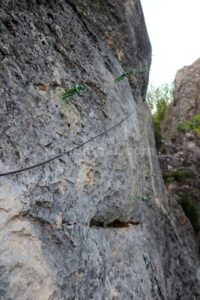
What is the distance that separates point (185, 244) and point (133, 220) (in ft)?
13.4

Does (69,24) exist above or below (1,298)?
above

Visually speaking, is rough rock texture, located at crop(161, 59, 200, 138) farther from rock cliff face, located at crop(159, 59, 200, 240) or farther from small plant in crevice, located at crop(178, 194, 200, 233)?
small plant in crevice, located at crop(178, 194, 200, 233)

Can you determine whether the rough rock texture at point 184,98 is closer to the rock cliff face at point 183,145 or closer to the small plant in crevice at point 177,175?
the rock cliff face at point 183,145

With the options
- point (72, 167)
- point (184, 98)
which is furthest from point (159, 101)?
point (72, 167)

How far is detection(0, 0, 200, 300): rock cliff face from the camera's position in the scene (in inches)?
142

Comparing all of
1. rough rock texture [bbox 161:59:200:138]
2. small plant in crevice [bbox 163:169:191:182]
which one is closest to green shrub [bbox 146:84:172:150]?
rough rock texture [bbox 161:59:200:138]

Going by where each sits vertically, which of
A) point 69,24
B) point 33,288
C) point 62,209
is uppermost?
point 69,24

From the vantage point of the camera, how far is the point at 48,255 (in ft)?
12.0

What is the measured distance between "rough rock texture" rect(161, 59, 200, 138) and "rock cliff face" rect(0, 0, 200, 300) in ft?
80.6

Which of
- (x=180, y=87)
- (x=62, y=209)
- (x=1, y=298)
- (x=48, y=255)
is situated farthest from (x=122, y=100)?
(x=180, y=87)

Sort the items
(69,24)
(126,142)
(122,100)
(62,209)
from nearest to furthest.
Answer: (62,209), (69,24), (126,142), (122,100)

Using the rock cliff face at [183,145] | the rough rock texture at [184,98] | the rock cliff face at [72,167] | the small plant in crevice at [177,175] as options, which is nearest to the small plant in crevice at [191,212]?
the rock cliff face at [183,145]

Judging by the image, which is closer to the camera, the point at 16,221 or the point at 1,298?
the point at 1,298

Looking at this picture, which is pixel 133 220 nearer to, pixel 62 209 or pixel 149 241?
pixel 149 241
